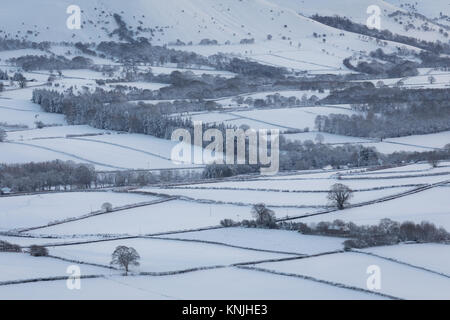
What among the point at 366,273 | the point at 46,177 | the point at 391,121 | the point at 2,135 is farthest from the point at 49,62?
the point at 366,273

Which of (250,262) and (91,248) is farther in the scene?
(91,248)

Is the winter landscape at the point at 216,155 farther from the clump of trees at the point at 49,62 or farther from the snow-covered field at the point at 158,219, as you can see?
the clump of trees at the point at 49,62

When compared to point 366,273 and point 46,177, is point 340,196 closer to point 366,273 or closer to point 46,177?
point 366,273

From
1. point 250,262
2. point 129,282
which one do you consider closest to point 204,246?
point 250,262

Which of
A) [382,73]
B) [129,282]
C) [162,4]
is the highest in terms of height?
[162,4]
